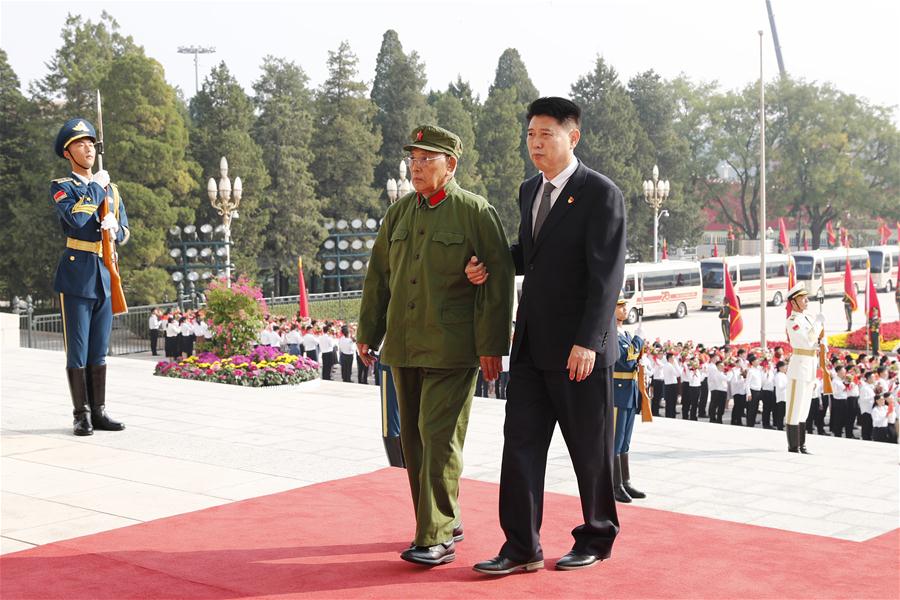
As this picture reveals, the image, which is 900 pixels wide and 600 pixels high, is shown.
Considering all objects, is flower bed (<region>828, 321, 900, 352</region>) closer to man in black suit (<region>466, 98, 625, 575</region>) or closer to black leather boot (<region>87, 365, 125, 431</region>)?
black leather boot (<region>87, 365, 125, 431</region>)

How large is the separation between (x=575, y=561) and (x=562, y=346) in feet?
2.86

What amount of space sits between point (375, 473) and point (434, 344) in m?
2.36

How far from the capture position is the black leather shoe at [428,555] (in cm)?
438

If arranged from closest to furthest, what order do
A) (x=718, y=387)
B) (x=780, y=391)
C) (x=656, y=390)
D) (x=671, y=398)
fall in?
(x=780, y=391)
(x=718, y=387)
(x=671, y=398)
(x=656, y=390)

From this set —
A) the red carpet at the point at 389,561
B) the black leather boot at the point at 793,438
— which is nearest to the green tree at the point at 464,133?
the black leather boot at the point at 793,438

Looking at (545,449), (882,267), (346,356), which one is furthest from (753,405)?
(882,267)

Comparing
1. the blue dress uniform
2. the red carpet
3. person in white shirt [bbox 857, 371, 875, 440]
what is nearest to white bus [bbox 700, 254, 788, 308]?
person in white shirt [bbox 857, 371, 875, 440]

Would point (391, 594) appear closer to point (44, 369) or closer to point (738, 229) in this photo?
point (44, 369)

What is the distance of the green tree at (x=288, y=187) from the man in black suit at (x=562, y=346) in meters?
36.7

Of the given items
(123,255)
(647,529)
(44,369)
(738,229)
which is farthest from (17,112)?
(738,229)

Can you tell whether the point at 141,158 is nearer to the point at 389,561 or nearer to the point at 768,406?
the point at 768,406

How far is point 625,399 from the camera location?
6980mm

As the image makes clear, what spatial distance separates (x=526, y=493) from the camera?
4.36 metres

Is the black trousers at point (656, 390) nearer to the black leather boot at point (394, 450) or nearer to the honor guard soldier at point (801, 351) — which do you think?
the honor guard soldier at point (801, 351)
